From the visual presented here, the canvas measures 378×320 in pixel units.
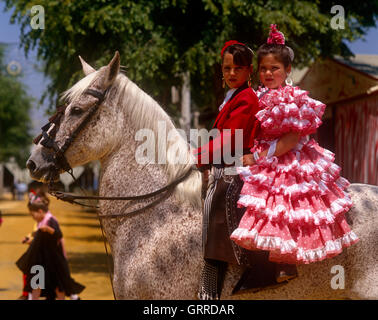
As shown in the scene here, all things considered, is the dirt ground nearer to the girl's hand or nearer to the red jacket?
the red jacket

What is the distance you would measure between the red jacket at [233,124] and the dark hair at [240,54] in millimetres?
176

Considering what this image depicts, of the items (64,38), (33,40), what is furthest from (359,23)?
(33,40)

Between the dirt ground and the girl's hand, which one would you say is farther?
the dirt ground

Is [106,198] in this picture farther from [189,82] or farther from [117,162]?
[189,82]

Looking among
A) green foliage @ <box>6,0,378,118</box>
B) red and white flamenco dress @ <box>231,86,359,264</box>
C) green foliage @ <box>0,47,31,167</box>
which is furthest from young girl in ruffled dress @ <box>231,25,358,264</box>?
green foliage @ <box>0,47,31,167</box>

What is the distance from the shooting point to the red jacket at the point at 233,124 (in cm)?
320

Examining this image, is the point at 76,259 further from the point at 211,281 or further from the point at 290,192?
the point at 290,192

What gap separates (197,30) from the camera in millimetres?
9555

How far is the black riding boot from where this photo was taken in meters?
3.15

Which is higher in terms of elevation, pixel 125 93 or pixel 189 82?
pixel 189 82

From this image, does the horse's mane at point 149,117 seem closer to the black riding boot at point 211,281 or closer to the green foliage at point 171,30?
the black riding boot at point 211,281

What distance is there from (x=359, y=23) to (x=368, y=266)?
8.12 metres

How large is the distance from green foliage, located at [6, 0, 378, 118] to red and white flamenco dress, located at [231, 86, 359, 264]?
480 cm
